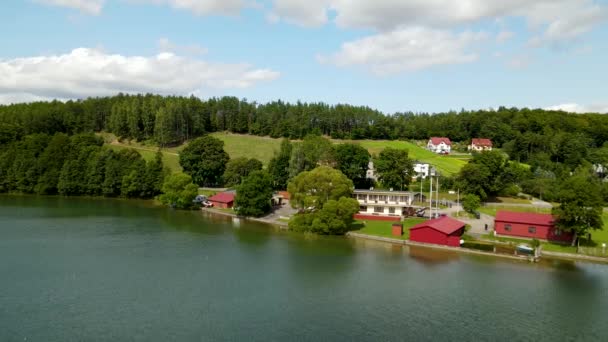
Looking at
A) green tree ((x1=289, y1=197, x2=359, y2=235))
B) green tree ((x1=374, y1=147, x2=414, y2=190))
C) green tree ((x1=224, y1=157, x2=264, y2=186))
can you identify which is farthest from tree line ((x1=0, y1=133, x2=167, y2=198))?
green tree ((x1=374, y1=147, x2=414, y2=190))

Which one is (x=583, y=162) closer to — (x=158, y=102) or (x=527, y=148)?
(x=527, y=148)

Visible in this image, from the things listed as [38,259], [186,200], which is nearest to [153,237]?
[38,259]

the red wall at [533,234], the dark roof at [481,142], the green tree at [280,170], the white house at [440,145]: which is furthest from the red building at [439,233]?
the dark roof at [481,142]

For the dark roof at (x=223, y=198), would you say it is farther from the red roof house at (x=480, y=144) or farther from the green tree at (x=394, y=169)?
the red roof house at (x=480, y=144)

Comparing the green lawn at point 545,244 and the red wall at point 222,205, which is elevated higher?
the red wall at point 222,205

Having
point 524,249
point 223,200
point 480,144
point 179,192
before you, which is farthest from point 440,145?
point 524,249

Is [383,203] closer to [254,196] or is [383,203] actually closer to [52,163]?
[254,196]
